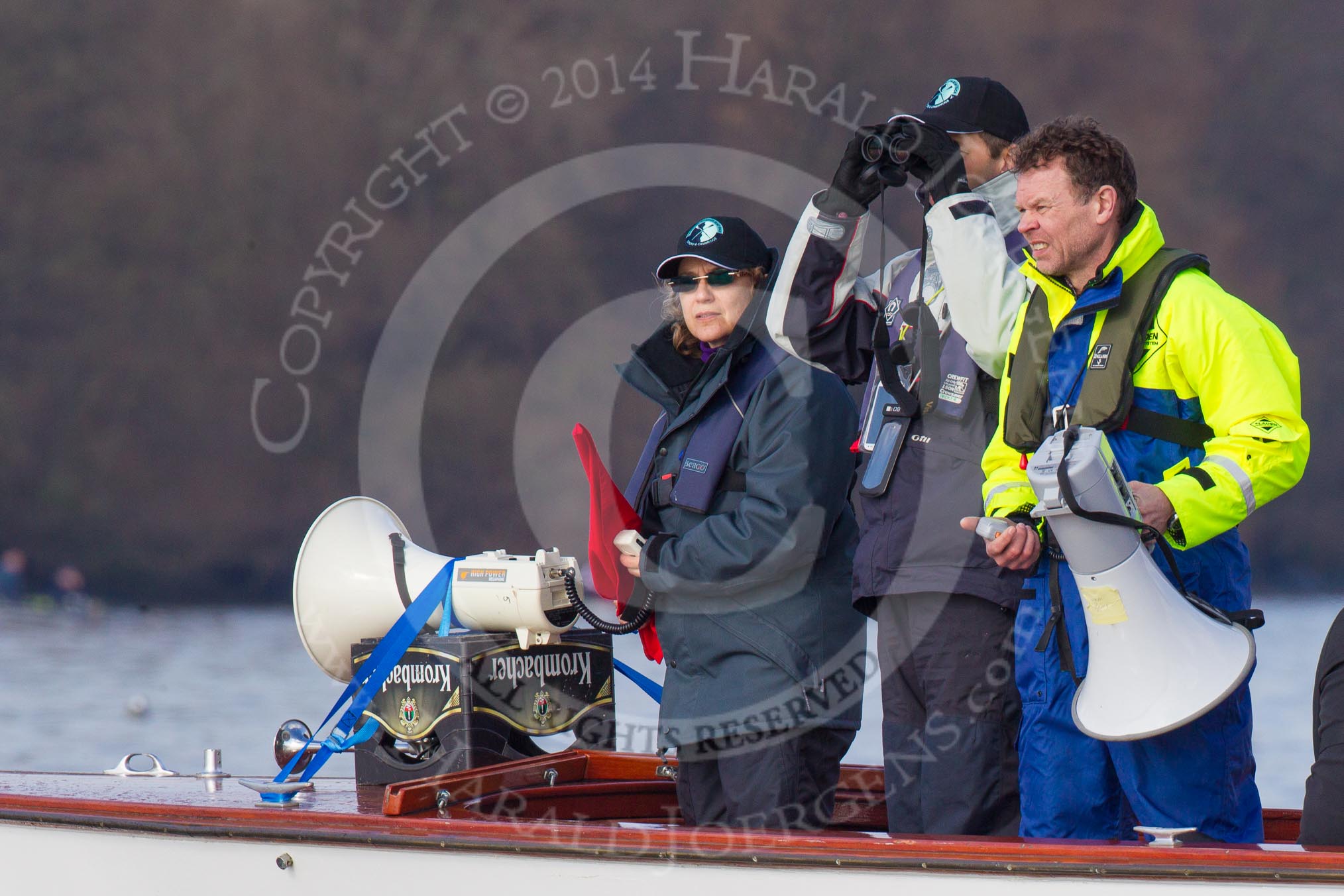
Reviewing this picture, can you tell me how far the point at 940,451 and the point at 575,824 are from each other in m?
0.95

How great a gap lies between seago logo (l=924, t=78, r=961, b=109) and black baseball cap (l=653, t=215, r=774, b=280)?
436 millimetres

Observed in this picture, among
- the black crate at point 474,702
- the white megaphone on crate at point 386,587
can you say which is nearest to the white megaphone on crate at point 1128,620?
the white megaphone on crate at point 386,587

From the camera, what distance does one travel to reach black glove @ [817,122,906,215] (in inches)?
102

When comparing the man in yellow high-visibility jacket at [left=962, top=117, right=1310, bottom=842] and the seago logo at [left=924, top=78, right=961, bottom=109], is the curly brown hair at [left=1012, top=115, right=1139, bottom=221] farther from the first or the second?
the seago logo at [left=924, top=78, right=961, bottom=109]

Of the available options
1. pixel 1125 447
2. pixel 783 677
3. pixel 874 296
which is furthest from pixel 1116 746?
pixel 874 296

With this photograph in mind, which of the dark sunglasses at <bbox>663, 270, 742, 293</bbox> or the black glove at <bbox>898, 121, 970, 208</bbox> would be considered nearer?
the black glove at <bbox>898, 121, 970, 208</bbox>

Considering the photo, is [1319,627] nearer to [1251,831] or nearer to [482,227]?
[482,227]

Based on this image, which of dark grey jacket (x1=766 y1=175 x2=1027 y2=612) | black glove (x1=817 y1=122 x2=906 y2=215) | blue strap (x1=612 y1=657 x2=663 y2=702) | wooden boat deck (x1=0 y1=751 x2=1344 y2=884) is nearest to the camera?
wooden boat deck (x1=0 y1=751 x2=1344 y2=884)

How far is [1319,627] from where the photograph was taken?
50.9 ft

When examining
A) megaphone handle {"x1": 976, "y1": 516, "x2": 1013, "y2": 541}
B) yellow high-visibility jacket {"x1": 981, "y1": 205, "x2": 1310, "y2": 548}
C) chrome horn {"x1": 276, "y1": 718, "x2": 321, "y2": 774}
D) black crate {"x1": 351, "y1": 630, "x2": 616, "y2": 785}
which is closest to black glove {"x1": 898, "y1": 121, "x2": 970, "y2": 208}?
yellow high-visibility jacket {"x1": 981, "y1": 205, "x2": 1310, "y2": 548}

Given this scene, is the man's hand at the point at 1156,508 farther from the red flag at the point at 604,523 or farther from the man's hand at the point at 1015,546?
the red flag at the point at 604,523

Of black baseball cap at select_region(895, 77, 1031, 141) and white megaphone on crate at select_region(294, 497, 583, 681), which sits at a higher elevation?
black baseball cap at select_region(895, 77, 1031, 141)

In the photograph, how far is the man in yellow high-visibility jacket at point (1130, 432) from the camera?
2.08 meters

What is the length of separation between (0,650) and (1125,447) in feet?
57.8
